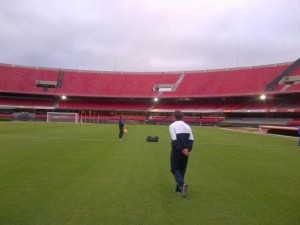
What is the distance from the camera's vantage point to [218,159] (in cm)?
1216

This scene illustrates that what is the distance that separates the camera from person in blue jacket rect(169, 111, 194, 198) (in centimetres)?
639

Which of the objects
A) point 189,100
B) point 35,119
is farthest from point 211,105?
point 35,119

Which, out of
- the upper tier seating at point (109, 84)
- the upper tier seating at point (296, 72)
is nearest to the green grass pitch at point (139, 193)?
the upper tier seating at point (296, 72)

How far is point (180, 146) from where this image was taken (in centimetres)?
638

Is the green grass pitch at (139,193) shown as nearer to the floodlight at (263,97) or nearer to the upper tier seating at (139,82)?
the floodlight at (263,97)

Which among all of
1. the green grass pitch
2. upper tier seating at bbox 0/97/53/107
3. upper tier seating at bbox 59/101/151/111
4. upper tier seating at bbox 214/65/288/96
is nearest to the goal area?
upper tier seating at bbox 59/101/151/111

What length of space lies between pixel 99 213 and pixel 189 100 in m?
63.7

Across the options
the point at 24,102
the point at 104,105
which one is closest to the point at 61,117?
the point at 24,102

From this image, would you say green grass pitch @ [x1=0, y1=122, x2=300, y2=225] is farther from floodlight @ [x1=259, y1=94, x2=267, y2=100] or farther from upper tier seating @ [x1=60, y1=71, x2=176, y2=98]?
upper tier seating @ [x1=60, y1=71, x2=176, y2=98]

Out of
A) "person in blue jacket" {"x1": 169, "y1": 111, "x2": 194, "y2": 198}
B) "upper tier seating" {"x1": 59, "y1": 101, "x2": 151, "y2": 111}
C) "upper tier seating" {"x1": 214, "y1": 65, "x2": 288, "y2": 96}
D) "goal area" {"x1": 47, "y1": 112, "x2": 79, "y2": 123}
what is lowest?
"person in blue jacket" {"x1": 169, "y1": 111, "x2": 194, "y2": 198}

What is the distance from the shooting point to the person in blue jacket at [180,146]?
639 centimetres

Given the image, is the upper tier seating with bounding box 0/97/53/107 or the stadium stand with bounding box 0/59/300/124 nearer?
the stadium stand with bounding box 0/59/300/124

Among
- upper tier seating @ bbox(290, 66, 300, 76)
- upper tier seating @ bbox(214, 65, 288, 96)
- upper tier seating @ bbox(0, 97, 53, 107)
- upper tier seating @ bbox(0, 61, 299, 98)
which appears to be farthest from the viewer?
upper tier seating @ bbox(0, 97, 53, 107)

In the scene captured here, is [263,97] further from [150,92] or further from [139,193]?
[139,193]
